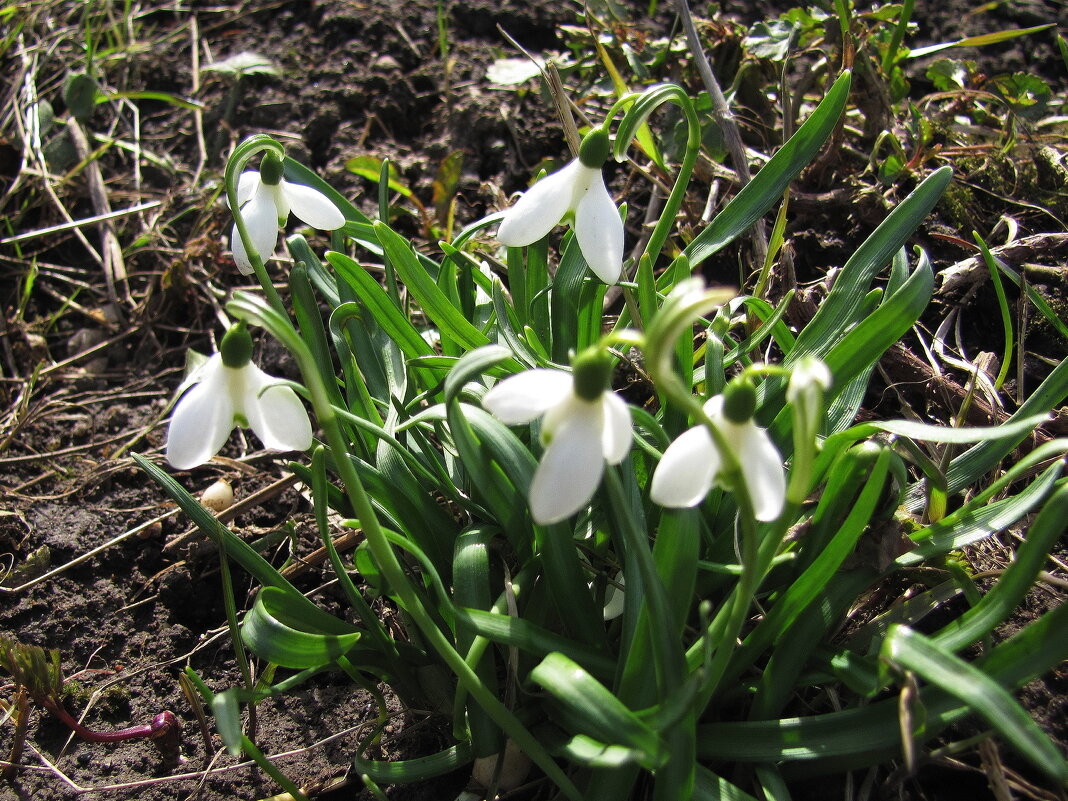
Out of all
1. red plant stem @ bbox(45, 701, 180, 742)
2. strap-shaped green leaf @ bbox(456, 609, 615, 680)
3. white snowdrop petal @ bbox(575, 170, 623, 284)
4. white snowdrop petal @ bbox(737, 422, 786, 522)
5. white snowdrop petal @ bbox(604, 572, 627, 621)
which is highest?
white snowdrop petal @ bbox(575, 170, 623, 284)

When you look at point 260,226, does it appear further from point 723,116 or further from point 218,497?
point 723,116

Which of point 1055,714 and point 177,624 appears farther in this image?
point 177,624

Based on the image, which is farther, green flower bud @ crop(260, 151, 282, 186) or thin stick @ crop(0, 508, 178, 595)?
thin stick @ crop(0, 508, 178, 595)

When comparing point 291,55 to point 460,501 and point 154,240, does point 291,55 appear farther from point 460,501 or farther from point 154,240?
point 460,501

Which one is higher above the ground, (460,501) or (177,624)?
(460,501)

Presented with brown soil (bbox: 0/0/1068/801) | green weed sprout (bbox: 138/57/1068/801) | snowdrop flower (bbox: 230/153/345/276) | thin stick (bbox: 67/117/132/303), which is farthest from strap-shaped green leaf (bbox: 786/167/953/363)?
thin stick (bbox: 67/117/132/303)

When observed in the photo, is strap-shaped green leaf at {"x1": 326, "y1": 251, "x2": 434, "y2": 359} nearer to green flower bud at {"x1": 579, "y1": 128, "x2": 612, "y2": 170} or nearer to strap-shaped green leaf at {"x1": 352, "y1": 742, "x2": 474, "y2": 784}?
green flower bud at {"x1": 579, "y1": 128, "x2": 612, "y2": 170}

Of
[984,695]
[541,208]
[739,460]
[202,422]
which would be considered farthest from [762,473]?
[202,422]

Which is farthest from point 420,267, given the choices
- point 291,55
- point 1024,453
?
point 291,55
